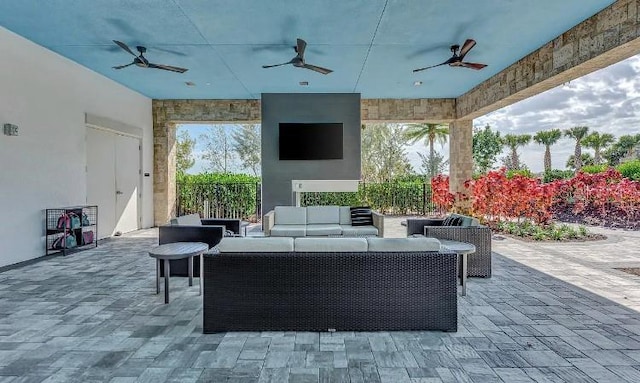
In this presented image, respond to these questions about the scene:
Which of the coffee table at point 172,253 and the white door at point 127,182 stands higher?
the white door at point 127,182

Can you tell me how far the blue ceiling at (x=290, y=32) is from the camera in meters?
4.27

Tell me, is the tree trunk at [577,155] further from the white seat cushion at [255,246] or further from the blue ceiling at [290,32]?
the white seat cushion at [255,246]

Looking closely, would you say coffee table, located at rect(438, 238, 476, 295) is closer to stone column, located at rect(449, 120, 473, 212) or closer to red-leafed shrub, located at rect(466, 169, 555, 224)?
red-leafed shrub, located at rect(466, 169, 555, 224)

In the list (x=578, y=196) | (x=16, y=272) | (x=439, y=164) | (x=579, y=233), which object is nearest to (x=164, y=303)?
(x=16, y=272)

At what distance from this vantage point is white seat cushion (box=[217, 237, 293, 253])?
282 centimetres

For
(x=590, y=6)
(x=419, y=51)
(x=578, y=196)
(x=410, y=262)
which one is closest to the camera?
(x=410, y=262)

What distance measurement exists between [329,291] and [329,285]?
49mm

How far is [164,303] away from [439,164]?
14.2 m

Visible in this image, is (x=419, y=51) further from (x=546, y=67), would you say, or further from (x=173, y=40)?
(x=173, y=40)

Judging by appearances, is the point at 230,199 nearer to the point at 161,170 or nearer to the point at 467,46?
the point at 161,170

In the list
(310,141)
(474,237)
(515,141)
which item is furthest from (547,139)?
(474,237)

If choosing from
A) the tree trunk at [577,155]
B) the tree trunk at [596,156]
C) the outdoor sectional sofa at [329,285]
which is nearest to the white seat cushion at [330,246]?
the outdoor sectional sofa at [329,285]

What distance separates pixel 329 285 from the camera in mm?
2801

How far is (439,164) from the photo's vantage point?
626 inches
